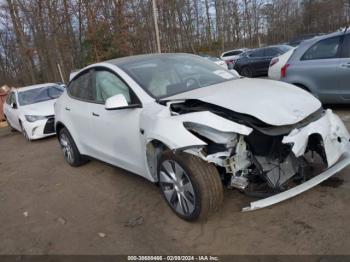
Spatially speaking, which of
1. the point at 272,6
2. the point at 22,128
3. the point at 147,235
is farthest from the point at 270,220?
the point at 272,6

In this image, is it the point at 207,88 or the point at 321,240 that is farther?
the point at 207,88

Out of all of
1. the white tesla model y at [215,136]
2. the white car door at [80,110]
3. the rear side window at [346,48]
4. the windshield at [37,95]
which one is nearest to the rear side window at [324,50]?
the rear side window at [346,48]

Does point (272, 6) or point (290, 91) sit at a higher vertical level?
point (272, 6)

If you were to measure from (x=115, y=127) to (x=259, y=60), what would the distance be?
501 inches

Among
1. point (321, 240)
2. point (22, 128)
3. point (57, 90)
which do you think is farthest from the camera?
point (57, 90)

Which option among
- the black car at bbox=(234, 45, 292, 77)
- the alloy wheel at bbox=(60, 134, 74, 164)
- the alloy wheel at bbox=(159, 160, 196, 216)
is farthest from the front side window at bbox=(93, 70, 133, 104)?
the black car at bbox=(234, 45, 292, 77)

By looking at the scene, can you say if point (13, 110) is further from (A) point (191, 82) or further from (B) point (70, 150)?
(A) point (191, 82)

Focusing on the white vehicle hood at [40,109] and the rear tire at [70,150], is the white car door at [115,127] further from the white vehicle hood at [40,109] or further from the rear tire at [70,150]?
→ the white vehicle hood at [40,109]

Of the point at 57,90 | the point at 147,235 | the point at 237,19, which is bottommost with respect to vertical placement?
the point at 147,235

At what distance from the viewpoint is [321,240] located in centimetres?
275

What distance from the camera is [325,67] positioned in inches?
240

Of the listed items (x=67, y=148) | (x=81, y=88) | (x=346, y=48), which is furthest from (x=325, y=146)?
(x=67, y=148)

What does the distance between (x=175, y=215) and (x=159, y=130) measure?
3.14 ft

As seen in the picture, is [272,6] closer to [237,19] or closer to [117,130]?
[237,19]
